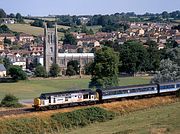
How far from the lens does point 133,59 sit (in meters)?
105

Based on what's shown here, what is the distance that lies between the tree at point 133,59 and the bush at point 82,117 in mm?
63161

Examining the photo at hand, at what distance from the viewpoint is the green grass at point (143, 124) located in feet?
105

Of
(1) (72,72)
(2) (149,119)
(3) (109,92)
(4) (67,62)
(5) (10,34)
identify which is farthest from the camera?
(5) (10,34)

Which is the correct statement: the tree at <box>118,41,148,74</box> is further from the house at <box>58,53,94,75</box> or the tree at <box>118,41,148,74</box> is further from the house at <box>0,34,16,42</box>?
the house at <box>0,34,16,42</box>

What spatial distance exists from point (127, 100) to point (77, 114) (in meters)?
9.85

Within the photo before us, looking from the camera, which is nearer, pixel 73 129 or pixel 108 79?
pixel 73 129

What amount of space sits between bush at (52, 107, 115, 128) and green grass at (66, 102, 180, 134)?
30.1 inches

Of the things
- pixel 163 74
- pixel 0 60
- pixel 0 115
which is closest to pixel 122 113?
pixel 0 115

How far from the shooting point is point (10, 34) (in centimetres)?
19950

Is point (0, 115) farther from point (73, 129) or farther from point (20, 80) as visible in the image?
point (20, 80)

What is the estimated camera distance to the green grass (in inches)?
1260

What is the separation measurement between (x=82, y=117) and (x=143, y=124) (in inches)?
235

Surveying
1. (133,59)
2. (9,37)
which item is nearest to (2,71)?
(133,59)

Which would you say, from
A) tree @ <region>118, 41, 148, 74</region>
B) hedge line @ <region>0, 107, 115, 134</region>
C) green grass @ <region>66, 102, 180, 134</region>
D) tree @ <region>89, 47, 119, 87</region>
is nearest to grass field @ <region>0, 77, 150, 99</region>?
tree @ <region>118, 41, 148, 74</region>
